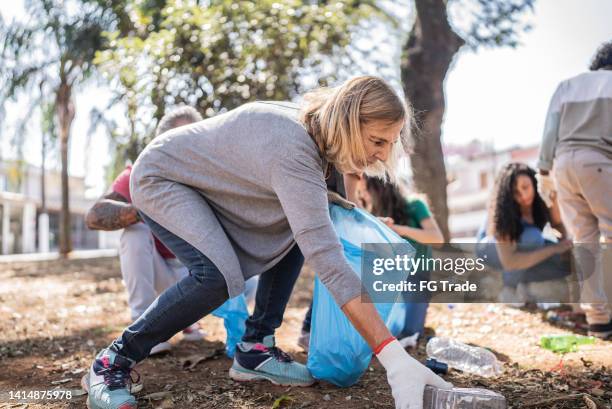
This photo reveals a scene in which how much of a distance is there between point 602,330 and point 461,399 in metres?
1.68

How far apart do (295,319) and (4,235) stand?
2396 cm

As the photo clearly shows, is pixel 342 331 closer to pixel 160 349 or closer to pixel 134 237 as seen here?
pixel 160 349

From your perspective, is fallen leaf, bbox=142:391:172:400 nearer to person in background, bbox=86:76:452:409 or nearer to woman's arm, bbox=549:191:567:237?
person in background, bbox=86:76:452:409

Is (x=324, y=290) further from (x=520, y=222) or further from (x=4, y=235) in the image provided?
(x=4, y=235)

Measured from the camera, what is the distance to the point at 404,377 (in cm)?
173

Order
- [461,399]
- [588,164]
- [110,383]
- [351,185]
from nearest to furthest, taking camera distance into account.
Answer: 1. [461,399]
2. [110,383]
3. [351,185]
4. [588,164]

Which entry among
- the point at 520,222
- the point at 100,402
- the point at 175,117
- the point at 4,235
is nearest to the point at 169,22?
the point at 175,117

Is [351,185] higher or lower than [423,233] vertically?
higher

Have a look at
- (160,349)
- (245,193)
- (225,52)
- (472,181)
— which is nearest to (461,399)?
(245,193)

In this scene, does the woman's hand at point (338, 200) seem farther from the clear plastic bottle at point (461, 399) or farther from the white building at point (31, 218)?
the white building at point (31, 218)

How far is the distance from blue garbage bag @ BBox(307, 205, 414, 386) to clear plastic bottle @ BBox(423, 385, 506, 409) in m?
0.48

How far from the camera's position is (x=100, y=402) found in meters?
1.92

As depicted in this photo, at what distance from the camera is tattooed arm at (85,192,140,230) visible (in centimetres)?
275

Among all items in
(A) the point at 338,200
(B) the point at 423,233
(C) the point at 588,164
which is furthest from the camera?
(B) the point at 423,233
